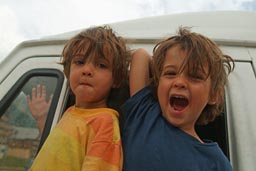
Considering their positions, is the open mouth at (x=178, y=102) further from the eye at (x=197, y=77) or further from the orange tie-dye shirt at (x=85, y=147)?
the orange tie-dye shirt at (x=85, y=147)

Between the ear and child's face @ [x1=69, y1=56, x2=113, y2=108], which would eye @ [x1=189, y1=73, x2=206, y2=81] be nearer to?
the ear

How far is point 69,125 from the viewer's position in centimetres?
183

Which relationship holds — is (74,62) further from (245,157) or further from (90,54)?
(245,157)

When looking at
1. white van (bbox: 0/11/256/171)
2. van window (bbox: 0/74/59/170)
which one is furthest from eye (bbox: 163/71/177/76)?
van window (bbox: 0/74/59/170)

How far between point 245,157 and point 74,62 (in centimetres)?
81

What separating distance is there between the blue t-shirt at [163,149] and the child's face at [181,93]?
56 millimetres

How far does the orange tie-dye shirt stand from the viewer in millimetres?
1686

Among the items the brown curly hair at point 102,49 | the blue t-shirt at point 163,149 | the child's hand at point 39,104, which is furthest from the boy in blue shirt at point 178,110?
the child's hand at point 39,104

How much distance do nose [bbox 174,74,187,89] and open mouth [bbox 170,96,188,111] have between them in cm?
5

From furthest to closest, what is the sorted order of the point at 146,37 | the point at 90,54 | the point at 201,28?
the point at 201,28 → the point at 146,37 → the point at 90,54

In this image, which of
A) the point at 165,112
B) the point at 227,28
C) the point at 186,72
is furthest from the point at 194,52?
the point at 227,28

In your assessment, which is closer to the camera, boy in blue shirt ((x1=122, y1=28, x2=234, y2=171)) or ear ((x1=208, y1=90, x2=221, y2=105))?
boy in blue shirt ((x1=122, y1=28, x2=234, y2=171))

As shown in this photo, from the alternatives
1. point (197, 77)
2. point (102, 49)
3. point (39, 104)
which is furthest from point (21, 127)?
point (197, 77)

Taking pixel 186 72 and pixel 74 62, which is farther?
pixel 74 62
